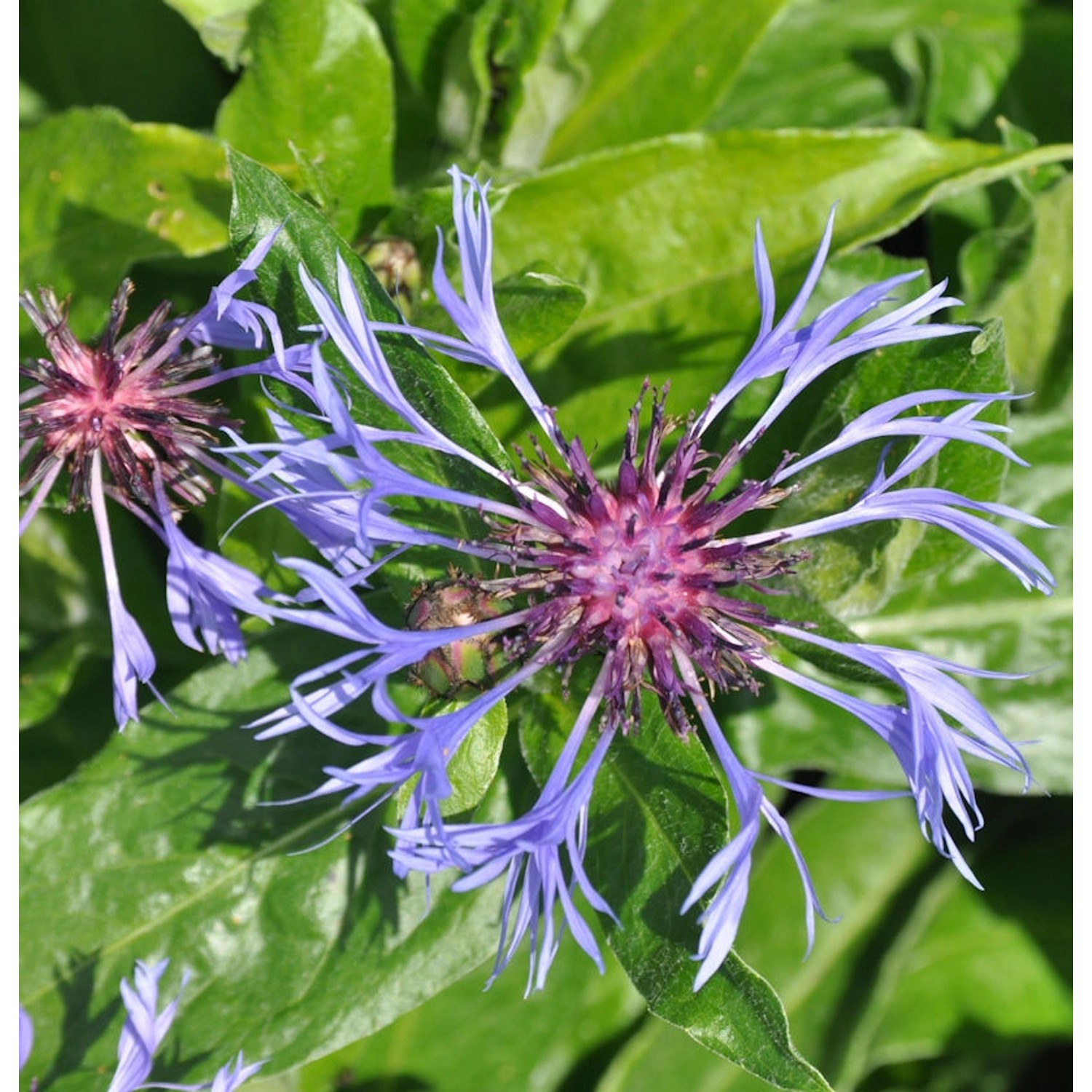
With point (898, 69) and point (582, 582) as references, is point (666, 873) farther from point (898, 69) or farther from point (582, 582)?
point (898, 69)

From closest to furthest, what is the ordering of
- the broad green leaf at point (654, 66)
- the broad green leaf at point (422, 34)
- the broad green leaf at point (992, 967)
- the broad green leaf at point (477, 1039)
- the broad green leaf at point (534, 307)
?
1. the broad green leaf at point (534, 307)
2. the broad green leaf at point (422, 34)
3. the broad green leaf at point (654, 66)
4. the broad green leaf at point (477, 1039)
5. the broad green leaf at point (992, 967)

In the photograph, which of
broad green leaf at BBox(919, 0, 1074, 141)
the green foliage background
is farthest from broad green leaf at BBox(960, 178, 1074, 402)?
broad green leaf at BBox(919, 0, 1074, 141)

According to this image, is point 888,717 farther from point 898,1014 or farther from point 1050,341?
point 898,1014

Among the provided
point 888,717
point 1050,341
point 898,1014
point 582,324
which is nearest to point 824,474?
point 888,717

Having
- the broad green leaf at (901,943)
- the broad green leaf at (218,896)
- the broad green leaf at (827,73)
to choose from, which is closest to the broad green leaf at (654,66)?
the broad green leaf at (827,73)

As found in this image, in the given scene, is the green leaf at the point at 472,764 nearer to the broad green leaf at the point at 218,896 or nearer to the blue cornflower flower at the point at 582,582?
the blue cornflower flower at the point at 582,582
